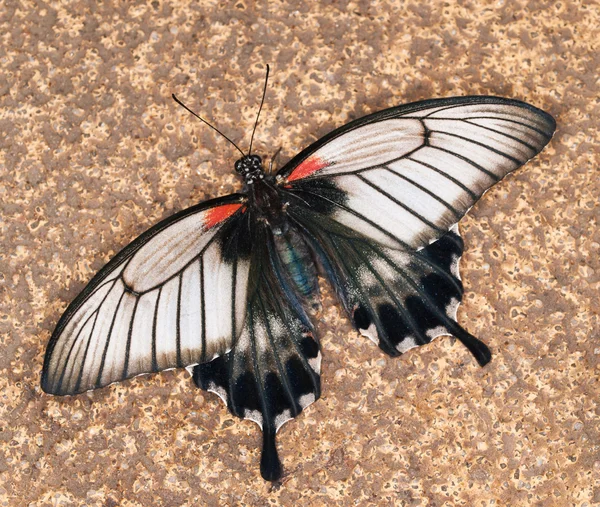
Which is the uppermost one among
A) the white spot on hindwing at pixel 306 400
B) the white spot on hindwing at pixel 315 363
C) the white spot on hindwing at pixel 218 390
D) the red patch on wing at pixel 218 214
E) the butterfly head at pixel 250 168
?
the butterfly head at pixel 250 168

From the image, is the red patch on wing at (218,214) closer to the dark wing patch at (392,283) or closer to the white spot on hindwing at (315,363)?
the dark wing patch at (392,283)

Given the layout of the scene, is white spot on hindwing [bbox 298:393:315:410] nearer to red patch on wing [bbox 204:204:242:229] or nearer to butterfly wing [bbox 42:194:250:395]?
butterfly wing [bbox 42:194:250:395]

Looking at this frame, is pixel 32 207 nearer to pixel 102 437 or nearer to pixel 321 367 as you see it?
pixel 102 437

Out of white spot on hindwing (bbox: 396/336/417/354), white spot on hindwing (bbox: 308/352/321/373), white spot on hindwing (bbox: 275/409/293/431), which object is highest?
white spot on hindwing (bbox: 396/336/417/354)

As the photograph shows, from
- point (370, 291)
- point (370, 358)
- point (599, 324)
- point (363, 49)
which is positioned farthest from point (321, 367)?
point (363, 49)

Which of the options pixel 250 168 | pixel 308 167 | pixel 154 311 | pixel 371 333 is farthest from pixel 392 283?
pixel 154 311

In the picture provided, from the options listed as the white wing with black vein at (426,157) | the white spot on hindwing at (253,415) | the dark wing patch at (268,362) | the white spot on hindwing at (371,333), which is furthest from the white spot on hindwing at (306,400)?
the white wing with black vein at (426,157)

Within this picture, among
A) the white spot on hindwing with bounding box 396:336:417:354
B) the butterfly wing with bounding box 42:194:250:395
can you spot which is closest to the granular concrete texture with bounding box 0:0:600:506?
the white spot on hindwing with bounding box 396:336:417:354

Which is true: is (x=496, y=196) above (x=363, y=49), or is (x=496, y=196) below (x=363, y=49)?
below
